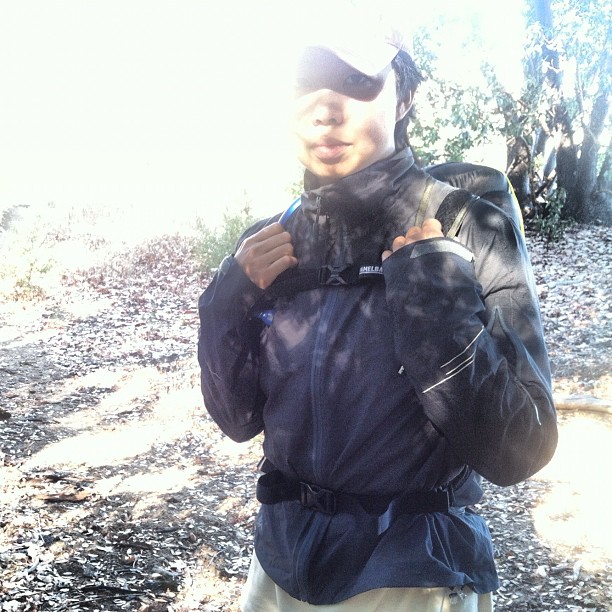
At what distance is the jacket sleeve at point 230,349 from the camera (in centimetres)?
150

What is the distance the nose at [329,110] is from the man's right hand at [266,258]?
250 millimetres

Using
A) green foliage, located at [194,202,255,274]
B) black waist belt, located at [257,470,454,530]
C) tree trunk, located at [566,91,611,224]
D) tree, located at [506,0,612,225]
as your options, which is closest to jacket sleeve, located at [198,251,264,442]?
black waist belt, located at [257,470,454,530]

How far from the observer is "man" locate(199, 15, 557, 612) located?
124 cm

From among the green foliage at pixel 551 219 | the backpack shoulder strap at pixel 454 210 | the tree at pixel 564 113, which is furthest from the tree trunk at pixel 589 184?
the backpack shoulder strap at pixel 454 210

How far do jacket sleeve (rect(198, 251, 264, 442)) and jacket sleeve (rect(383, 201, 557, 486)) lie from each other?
0.36m

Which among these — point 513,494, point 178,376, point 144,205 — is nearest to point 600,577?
point 513,494

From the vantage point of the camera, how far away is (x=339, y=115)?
146 centimetres

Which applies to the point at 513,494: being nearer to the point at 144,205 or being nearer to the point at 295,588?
the point at 295,588

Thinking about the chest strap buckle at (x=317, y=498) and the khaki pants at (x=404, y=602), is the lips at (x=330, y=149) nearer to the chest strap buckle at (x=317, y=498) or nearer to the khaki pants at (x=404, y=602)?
the chest strap buckle at (x=317, y=498)

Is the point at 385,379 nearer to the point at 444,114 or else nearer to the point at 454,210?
the point at 454,210

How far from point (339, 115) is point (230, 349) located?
0.55 m

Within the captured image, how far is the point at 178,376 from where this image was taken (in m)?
8.06

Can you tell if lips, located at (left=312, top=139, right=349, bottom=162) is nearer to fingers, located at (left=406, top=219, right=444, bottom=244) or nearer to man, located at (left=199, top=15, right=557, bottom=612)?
man, located at (left=199, top=15, right=557, bottom=612)

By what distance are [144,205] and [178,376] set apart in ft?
30.5
